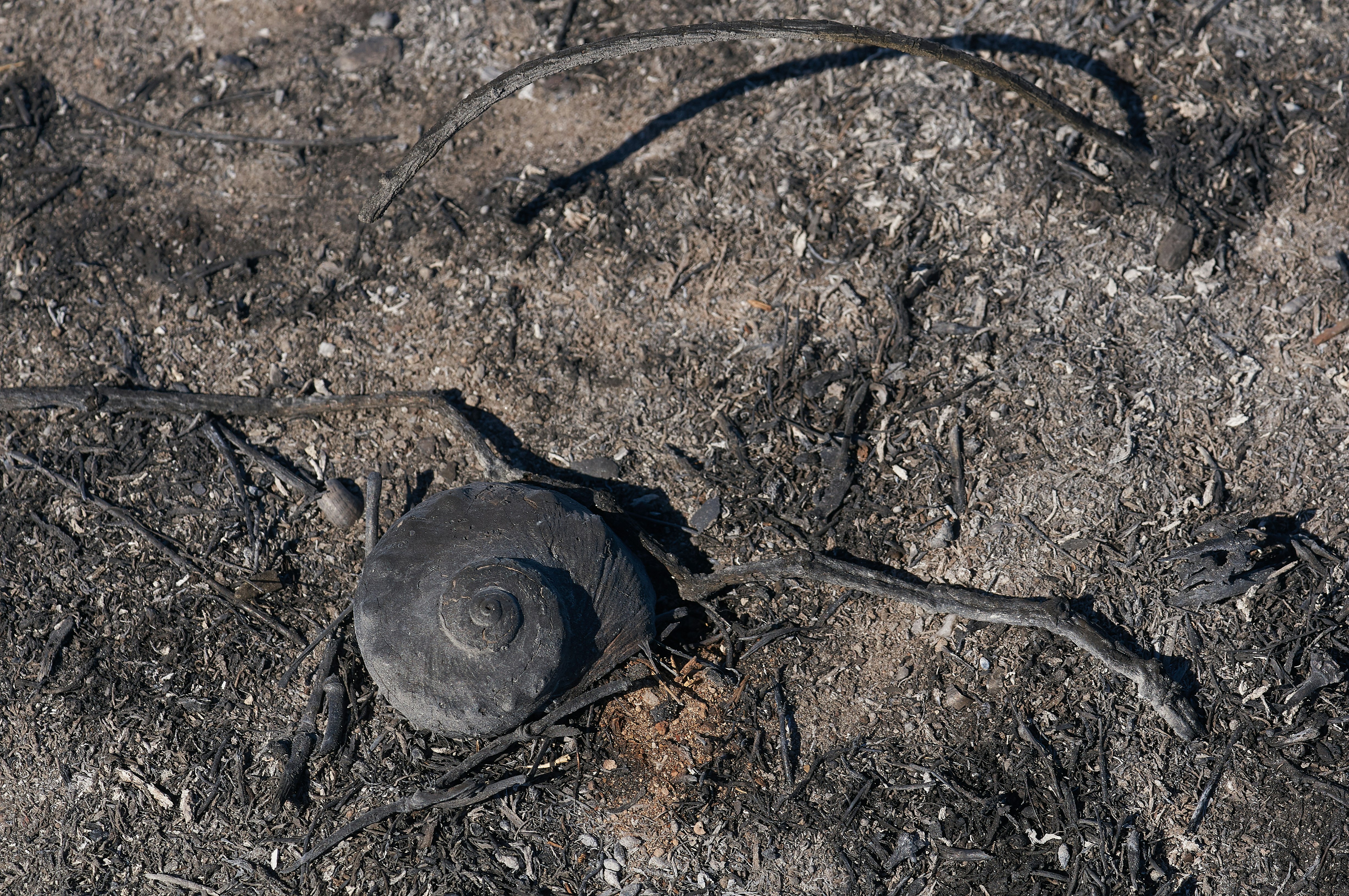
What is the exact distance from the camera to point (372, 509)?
12.4 feet

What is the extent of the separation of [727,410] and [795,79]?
190 cm

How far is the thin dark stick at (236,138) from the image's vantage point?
4492 mm

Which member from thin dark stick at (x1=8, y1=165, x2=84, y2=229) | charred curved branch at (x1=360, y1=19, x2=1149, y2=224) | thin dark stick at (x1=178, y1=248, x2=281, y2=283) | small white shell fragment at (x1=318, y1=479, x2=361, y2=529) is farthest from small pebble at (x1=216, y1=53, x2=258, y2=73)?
small white shell fragment at (x1=318, y1=479, x2=361, y2=529)

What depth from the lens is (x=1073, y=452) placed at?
3.73 m

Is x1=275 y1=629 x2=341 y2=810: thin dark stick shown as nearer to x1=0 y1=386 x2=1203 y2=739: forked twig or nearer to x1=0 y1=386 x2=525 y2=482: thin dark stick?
x1=0 y1=386 x2=1203 y2=739: forked twig

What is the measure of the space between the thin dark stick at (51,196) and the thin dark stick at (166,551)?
132cm

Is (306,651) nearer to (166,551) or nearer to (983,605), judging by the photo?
(166,551)

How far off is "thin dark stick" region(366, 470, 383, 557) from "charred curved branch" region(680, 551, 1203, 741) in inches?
54.9

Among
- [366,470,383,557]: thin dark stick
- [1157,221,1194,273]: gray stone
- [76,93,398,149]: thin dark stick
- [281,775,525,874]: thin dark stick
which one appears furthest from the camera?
[76,93,398,149]: thin dark stick

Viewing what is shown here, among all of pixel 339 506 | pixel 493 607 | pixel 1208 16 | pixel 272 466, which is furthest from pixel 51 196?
pixel 1208 16

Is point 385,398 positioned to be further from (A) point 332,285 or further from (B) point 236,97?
(B) point 236,97

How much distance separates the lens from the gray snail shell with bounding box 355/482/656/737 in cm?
302

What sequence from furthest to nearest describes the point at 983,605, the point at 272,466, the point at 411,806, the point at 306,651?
the point at 272,466 → the point at 306,651 → the point at 983,605 → the point at 411,806

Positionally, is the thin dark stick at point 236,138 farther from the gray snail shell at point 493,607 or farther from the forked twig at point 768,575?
the gray snail shell at point 493,607
